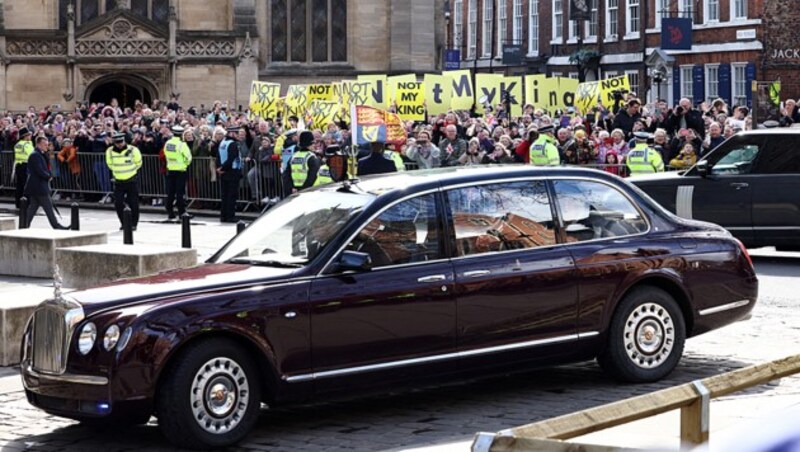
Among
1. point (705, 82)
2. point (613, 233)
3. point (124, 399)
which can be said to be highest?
point (705, 82)

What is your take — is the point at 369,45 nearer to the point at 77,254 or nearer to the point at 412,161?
the point at 412,161

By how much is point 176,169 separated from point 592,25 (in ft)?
123

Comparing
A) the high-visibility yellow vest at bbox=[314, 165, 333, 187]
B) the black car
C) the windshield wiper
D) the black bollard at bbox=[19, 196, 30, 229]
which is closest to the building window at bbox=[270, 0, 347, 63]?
the high-visibility yellow vest at bbox=[314, 165, 333, 187]

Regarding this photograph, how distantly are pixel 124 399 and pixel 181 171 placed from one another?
21222 mm

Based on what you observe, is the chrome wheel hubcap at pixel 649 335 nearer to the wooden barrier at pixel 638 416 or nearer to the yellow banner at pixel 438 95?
the wooden barrier at pixel 638 416

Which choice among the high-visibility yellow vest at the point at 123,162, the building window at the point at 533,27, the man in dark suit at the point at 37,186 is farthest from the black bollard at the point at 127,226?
the building window at the point at 533,27

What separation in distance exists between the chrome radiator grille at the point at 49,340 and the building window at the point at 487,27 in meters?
65.0

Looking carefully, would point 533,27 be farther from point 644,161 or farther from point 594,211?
point 594,211

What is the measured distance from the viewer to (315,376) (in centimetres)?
970

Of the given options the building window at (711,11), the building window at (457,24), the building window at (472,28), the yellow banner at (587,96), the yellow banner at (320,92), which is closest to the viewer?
the yellow banner at (587,96)

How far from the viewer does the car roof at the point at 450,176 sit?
34.2ft

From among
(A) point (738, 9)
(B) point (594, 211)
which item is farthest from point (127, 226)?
(A) point (738, 9)

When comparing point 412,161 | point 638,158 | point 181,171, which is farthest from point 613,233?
point 181,171

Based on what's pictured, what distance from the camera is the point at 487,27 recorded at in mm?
74750
